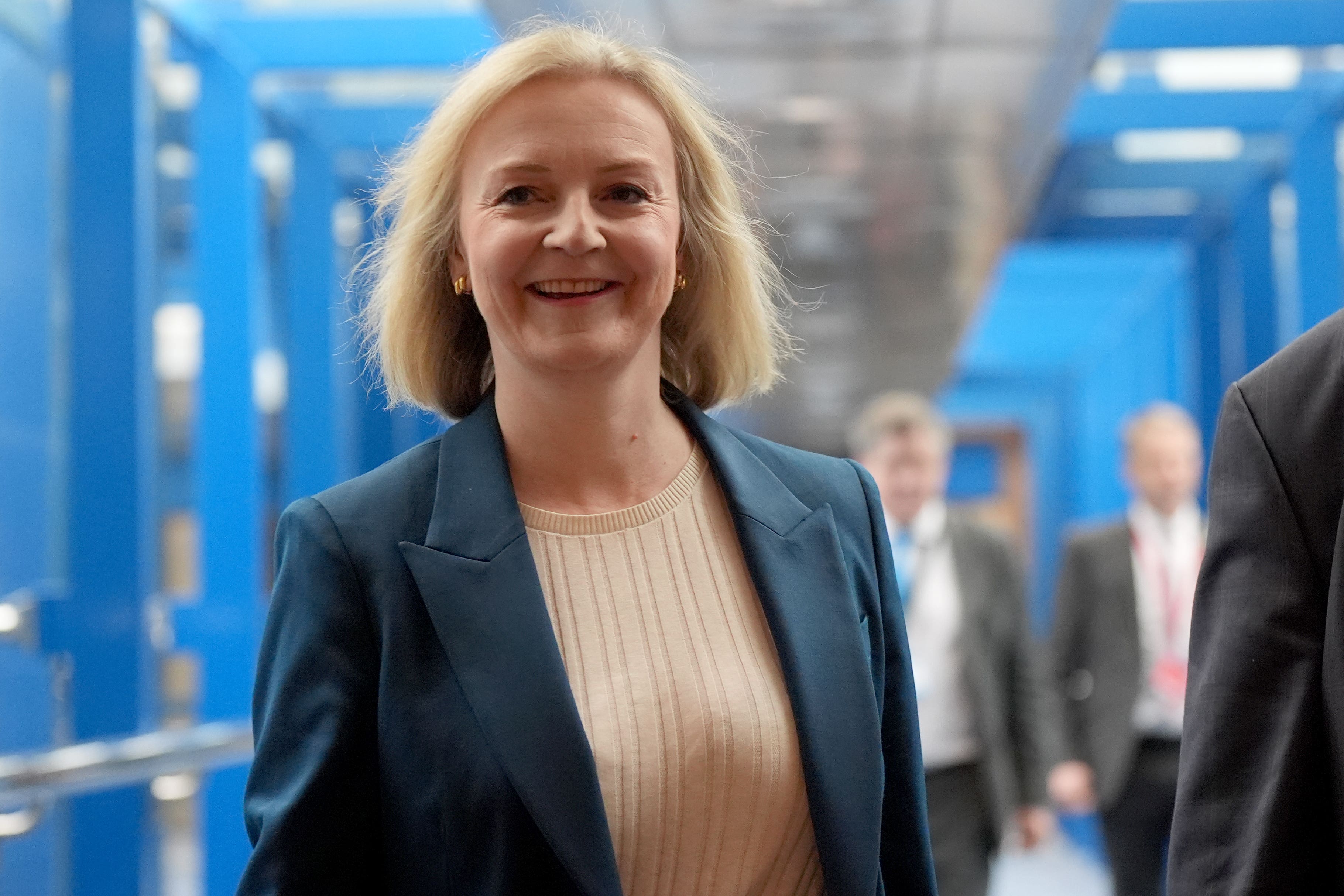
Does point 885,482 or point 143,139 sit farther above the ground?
point 143,139

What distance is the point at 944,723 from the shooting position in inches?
168

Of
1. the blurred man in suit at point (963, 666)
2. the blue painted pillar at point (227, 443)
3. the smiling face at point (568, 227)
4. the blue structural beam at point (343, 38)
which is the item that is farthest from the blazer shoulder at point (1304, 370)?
the blue structural beam at point (343, 38)

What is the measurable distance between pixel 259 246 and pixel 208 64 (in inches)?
25.0

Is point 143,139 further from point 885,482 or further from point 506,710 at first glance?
point 506,710

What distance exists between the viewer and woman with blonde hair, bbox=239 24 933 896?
164 cm

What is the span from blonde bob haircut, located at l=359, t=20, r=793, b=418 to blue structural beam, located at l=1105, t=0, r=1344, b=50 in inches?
170

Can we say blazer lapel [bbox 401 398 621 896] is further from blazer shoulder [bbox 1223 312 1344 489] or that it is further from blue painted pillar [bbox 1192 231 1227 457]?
blue painted pillar [bbox 1192 231 1227 457]

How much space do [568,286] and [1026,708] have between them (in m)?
3.04

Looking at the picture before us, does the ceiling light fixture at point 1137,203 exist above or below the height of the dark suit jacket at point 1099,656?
above

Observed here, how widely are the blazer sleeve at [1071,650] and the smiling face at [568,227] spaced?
3.48 metres

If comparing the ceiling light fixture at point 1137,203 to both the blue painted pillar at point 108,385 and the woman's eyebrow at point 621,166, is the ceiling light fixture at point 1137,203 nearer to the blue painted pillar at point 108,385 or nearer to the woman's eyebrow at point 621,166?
the blue painted pillar at point 108,385

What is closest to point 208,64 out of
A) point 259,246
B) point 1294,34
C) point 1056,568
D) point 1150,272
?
point 259,246

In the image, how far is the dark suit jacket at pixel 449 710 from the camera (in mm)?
1620

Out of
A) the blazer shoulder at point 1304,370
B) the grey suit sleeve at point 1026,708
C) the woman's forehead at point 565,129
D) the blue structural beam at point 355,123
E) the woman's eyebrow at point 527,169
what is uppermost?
the blue structural beam at point 355,123
